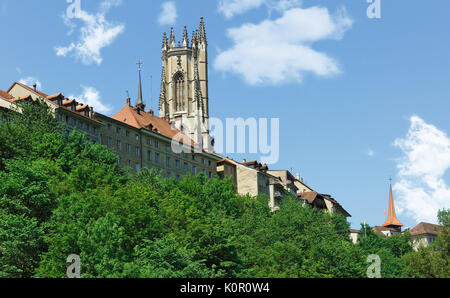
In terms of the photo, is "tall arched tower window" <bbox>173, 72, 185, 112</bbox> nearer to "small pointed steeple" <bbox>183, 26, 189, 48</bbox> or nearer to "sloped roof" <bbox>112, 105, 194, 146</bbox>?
"small pointed steeple" <bbox>183, 26, 189, 48</bbox>

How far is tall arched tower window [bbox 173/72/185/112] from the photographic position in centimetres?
16125

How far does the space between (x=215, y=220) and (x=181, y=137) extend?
5635 cm

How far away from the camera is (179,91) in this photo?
534ft

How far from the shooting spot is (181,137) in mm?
111312

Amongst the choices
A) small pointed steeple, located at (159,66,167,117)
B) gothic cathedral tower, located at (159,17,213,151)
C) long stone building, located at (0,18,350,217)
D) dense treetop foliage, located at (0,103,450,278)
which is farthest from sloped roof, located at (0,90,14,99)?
small pointed steeple, located at (159,66,167,117)

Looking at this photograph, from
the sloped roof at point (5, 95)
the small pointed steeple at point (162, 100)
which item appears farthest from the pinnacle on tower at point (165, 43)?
the sloped roof at point (5, 95)

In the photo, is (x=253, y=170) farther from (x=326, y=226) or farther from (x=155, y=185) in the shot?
(x=155, y=185)

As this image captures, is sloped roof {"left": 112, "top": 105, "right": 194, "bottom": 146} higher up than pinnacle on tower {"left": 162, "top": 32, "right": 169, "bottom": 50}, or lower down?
lower down

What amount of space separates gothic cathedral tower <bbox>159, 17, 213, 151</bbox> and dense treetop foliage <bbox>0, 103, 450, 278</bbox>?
74457mm

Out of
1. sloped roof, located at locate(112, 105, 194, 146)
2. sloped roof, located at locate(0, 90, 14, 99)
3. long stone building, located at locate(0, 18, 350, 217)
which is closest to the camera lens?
sloped roof, located at locate(0, 90, 14, 99)

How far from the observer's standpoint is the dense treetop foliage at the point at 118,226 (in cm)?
4247

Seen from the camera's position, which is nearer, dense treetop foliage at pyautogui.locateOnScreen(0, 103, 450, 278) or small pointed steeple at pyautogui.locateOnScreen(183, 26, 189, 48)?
dense treetop foliage at pyautogui.locateOnScreen(0, 103, 450, 278)

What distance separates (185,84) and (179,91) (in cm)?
230
